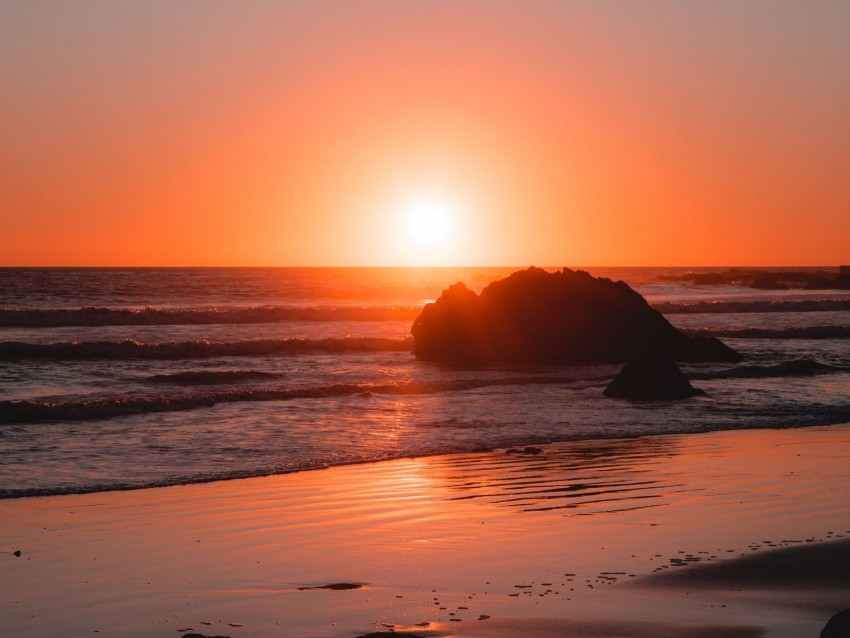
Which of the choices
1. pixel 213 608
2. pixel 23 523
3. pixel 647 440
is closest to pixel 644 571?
pixel 213 608

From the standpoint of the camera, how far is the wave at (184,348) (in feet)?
106

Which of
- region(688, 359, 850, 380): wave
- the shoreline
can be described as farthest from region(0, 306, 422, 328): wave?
the shoreline

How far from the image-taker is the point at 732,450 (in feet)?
47.5

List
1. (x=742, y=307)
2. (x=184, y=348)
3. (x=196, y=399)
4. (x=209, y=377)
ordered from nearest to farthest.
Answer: (x=196, y=399) < (x=209, y=377) < (x=184, y=348) < (x=742, y=307)

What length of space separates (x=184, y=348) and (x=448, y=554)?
27856 mm

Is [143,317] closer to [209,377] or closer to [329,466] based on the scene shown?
[209,377]

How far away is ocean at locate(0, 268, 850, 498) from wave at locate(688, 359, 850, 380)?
0.06 metres

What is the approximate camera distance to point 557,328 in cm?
3175

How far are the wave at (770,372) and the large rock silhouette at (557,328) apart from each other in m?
3.71

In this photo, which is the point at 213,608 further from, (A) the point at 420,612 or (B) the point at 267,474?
(B) the point at 267,474

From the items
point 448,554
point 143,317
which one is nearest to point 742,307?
point 143,317

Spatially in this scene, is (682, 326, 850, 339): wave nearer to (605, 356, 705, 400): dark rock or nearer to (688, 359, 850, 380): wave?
(688, 359, 850, 380): wave

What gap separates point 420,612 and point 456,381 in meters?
18.8

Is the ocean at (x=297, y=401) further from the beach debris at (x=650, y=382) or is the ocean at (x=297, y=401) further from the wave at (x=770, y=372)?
the beach debris at (x=650, y=382)
